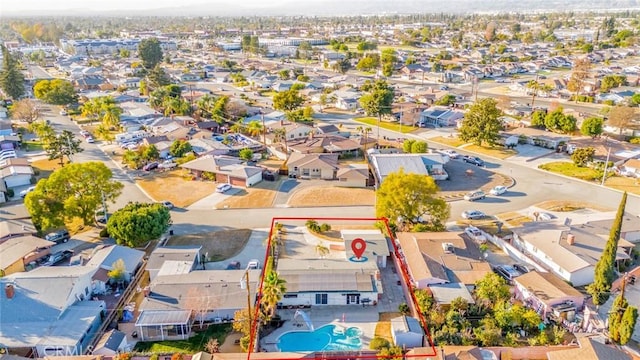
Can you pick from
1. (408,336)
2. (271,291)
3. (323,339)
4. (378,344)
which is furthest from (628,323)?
(271,291)

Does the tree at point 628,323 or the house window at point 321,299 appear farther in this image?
the house window at point 321,299

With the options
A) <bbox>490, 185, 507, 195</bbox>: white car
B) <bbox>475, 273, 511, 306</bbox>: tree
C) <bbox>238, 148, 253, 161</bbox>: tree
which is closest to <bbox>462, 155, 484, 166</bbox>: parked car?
<bbox>490, 185, 507, 195</bbox>: white car

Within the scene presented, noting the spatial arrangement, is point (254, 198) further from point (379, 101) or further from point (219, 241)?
point (379, 101)

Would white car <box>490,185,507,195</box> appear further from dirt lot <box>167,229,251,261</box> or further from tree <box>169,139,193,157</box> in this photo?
tree <box>169,139,193,157</box>

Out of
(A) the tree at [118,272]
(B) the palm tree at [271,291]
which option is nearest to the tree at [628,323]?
(B) the palm tree at [271,291]

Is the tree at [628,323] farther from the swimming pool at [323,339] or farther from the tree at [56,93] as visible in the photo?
the tree at [56,93]

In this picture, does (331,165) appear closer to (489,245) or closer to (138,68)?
(489,245)
